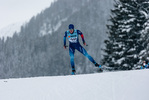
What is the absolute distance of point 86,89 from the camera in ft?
14.5

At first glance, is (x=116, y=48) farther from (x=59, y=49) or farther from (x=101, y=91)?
(x=59, y=49)

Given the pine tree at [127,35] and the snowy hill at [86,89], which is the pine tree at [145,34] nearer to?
the pine tree at [127,35]

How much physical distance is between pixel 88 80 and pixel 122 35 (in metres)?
15.1

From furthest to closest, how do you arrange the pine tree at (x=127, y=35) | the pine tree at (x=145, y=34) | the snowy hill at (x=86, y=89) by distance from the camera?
the pine tree at (x=127, y=35), the pine tree at (x=145, y=34), the snowy hill at (x=86, y=89)

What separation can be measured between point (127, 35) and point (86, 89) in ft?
51.4

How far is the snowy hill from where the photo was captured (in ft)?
13.0

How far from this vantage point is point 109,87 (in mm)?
4391

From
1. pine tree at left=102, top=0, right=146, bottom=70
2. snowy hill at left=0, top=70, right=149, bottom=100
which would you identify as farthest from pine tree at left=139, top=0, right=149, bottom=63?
snowy hill at left=0, top=70, right=149, bottom=100

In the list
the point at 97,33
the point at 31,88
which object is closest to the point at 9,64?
the point at 31,88

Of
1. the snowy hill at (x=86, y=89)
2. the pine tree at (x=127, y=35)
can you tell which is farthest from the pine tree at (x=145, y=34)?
the snowy hill at (x=86, y=89)

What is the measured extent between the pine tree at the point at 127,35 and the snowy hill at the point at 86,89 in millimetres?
13486

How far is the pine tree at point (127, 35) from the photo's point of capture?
1847 centimetres

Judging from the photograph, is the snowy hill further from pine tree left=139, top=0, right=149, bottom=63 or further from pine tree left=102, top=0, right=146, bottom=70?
pine tree left=102, top=0, right=146, bottom=70

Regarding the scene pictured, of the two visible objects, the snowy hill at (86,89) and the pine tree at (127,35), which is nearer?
the snowy hill at (86,89)
